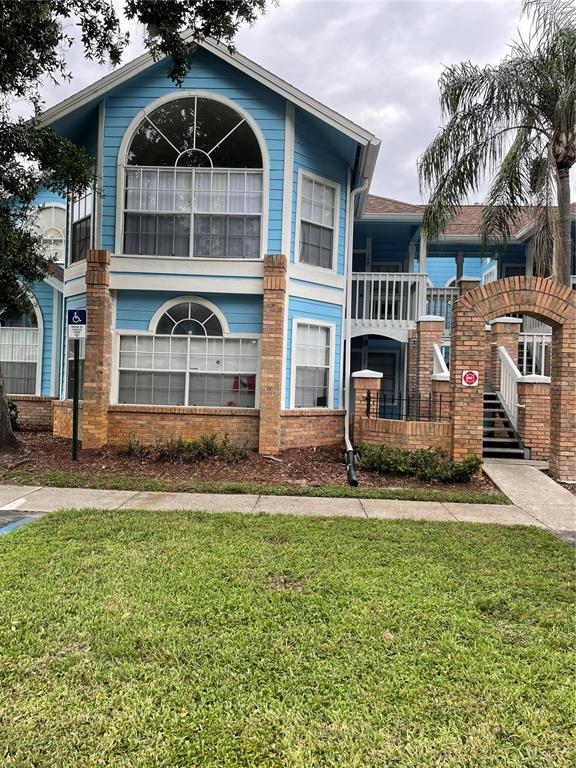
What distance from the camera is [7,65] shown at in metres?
7.32

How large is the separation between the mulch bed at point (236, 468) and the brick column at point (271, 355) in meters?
0.43

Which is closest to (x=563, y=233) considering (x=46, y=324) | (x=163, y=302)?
(x=163, y=302)

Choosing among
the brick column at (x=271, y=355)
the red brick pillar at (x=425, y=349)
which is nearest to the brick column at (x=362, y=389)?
the brick column at (x=271, y=355)

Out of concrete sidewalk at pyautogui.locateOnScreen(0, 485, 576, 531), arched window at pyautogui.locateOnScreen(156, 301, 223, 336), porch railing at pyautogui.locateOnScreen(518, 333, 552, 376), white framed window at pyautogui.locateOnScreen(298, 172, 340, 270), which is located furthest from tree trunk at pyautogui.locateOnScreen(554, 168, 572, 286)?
arched window at pyautogui.locateOnScreen(156, 301, 223, 336)

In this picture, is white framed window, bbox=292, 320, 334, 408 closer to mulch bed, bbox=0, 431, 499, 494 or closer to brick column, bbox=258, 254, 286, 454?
brick column, bbox=258, 254, 286, 454

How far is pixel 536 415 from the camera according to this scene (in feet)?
30.0

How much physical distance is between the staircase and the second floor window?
4.74 metres

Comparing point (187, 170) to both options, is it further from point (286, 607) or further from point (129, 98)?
Result: point (286, 607)

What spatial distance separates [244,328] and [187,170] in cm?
336

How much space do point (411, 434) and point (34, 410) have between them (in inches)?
392

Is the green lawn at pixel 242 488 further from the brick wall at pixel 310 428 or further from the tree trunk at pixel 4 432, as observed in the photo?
the brick wall at pixel 310 428

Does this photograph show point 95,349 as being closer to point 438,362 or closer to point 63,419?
point 63,419

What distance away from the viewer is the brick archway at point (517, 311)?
310 inches

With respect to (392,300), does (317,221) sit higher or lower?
higher
